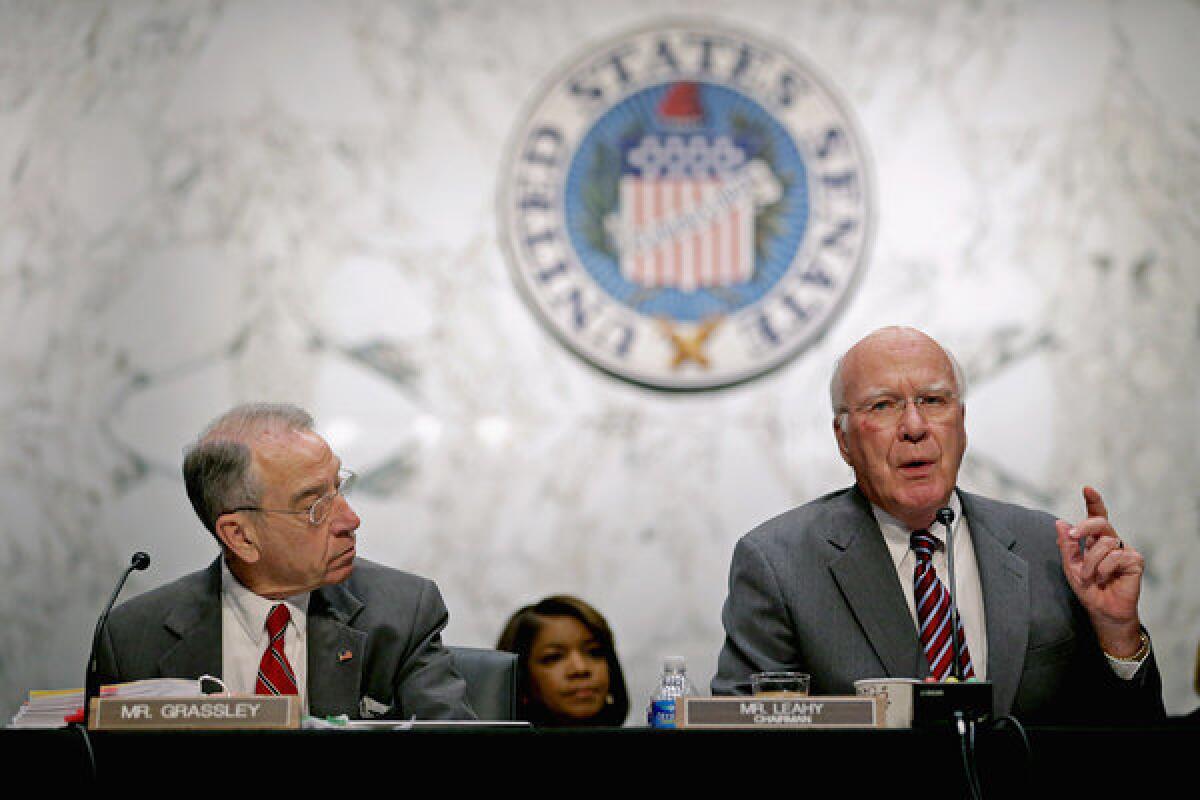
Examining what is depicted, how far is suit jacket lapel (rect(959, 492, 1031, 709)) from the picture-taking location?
2592mm

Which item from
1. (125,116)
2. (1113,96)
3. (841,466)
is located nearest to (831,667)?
(841,466)

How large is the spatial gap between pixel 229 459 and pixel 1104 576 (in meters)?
1.64

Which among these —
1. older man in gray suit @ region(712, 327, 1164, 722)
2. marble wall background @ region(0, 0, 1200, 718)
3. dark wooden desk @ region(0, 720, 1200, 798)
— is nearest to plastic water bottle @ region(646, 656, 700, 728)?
marble wall background @ region(0, 0, 1200, 718)

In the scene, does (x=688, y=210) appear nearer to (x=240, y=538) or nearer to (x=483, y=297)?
(x=483, y=297)

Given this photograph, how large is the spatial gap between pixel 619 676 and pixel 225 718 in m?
1.91

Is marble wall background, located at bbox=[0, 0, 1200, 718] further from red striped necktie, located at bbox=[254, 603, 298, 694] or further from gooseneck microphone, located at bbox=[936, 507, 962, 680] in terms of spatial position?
gooseneck microphone, located at bbox=[936, 507, 962, 680]

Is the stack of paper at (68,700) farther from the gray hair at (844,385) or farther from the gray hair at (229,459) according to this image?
the gray hair at (844,385)

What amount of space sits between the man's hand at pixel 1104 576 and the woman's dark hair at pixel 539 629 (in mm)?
1496

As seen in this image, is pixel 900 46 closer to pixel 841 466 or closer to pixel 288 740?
pixel 841 466

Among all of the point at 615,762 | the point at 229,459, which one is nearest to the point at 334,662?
the point at 229,459

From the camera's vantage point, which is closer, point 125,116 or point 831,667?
point 831,667

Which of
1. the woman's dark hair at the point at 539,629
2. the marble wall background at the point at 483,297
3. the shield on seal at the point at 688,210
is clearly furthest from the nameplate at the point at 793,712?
the shield on seal at the point at 688,210

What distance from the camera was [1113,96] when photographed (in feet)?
14.3

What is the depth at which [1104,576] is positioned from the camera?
2.52m
